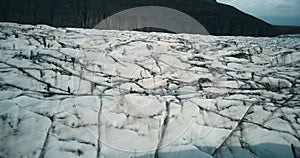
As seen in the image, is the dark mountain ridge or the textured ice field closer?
the textured ice field

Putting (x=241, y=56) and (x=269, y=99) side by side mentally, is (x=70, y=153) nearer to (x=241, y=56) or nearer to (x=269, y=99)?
(x=269, y=99)

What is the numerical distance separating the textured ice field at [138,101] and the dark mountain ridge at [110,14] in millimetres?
1397

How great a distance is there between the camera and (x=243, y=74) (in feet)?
8.79

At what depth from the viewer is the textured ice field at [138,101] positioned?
1593mm

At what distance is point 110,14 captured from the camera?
16.4 ft

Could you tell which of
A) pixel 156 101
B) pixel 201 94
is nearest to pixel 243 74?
pixel 201 94

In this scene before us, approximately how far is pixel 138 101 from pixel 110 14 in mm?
3463

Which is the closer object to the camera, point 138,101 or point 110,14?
point 138,101

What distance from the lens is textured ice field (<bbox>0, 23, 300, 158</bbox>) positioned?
1.59m

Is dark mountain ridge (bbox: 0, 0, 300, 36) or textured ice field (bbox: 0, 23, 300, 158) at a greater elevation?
dark mountain ridge (bbox: 0, 0, 300, 36)

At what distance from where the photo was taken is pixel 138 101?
6.56 ft

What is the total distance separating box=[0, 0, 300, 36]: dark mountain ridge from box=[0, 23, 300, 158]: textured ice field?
140cm

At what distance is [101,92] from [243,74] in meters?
1.60

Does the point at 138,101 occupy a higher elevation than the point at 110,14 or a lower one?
lower
